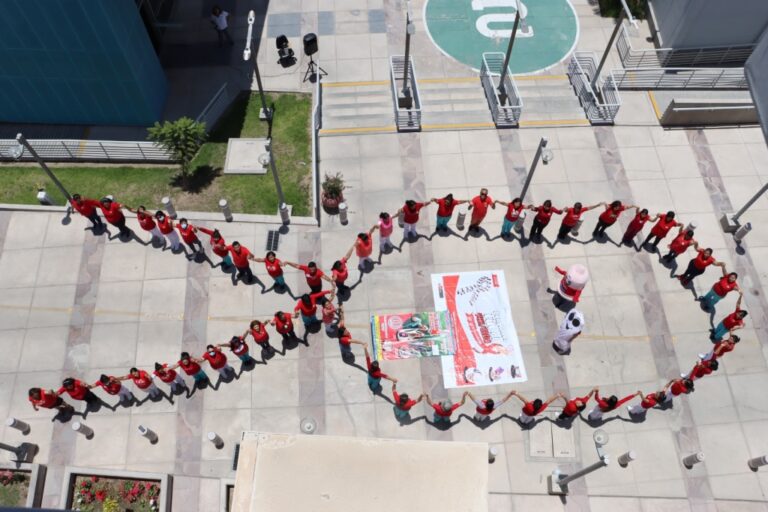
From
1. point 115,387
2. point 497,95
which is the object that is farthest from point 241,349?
point 497,95

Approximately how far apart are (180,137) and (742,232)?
18.5 m

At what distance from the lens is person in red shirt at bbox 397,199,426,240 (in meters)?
16.2

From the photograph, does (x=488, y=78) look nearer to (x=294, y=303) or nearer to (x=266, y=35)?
(x=266, y=35)

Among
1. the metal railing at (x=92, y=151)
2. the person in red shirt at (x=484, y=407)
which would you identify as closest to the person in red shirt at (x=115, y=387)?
the metal railing at (x=92, y=151)

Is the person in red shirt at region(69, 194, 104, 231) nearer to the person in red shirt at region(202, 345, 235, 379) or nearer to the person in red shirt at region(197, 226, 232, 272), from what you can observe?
the person in red shirt at region(197, 226, 232, 272)

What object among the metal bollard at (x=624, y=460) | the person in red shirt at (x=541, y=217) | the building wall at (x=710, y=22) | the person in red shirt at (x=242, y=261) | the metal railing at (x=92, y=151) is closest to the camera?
the metal bollard at (x=624, y=460)

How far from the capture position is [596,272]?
17328 mm

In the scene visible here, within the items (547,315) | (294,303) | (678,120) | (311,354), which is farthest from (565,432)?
(678,120)

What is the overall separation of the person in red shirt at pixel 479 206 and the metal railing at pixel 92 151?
10.8m

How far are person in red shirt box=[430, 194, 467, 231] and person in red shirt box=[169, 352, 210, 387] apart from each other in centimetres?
807

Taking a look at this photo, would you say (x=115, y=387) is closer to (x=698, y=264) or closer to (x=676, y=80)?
(x=698, y=264)

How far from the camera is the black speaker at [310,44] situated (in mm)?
21078

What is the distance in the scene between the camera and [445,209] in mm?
16469

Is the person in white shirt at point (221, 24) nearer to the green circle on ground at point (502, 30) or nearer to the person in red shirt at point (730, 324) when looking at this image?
the green circle on ground at point (502, 30)
